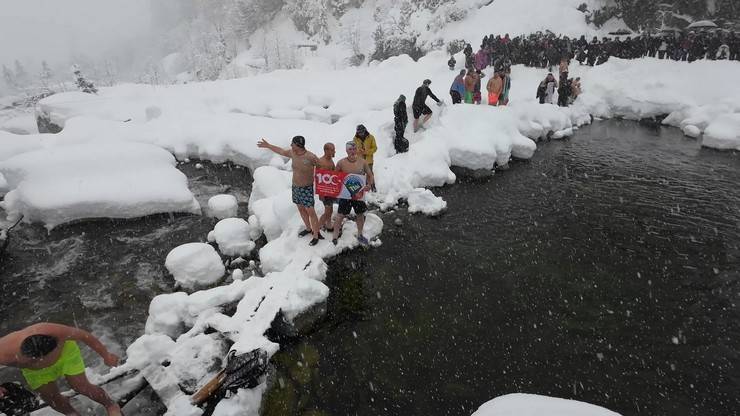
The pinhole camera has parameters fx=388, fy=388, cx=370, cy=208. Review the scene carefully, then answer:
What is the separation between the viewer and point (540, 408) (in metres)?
2.68

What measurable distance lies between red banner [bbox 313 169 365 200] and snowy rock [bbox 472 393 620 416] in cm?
425

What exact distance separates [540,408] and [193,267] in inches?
223

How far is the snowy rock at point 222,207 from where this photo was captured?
8.91m

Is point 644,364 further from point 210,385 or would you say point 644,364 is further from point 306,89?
point 306,89

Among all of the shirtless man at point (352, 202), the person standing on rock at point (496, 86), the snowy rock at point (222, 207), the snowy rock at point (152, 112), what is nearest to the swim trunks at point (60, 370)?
the shirtless man at point (352, 202)

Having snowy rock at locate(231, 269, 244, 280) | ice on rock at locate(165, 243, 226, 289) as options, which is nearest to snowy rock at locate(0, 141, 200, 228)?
ice on rock at locate(165, 243, 226, 289)

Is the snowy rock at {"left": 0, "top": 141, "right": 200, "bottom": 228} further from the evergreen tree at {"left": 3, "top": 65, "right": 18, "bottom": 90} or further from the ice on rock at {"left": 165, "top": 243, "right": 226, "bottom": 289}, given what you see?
the evergreen tree at {"left": 3, "top": 65, "right": 18, "bottom": 90}

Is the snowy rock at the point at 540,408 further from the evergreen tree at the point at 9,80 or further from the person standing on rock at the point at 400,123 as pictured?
the evergreen tree at the point at 9,80

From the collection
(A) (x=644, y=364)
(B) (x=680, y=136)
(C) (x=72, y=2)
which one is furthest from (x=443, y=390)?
(C) (x=72, y=2)

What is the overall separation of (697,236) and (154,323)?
9709 millimetres

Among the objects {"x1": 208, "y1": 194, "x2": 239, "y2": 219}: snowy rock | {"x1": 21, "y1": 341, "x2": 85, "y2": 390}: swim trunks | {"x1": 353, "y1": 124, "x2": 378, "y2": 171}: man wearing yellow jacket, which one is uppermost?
{"x1": 353, "y1": 124, "x2": 378, "y2": 171}: man wearing yellow jacket

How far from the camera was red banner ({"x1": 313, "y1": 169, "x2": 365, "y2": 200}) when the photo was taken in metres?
6.56

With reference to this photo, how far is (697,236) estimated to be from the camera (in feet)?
24.9

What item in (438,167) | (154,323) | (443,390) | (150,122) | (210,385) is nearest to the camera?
(210,385)
